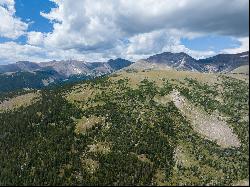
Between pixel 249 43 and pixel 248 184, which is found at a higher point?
pixel 249 43

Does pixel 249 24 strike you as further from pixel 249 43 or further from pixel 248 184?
pixel 248 184

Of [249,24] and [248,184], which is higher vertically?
[249,24]

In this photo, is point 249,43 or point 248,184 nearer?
point 249,43

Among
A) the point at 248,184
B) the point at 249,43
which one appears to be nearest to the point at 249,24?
the point at 249,43
